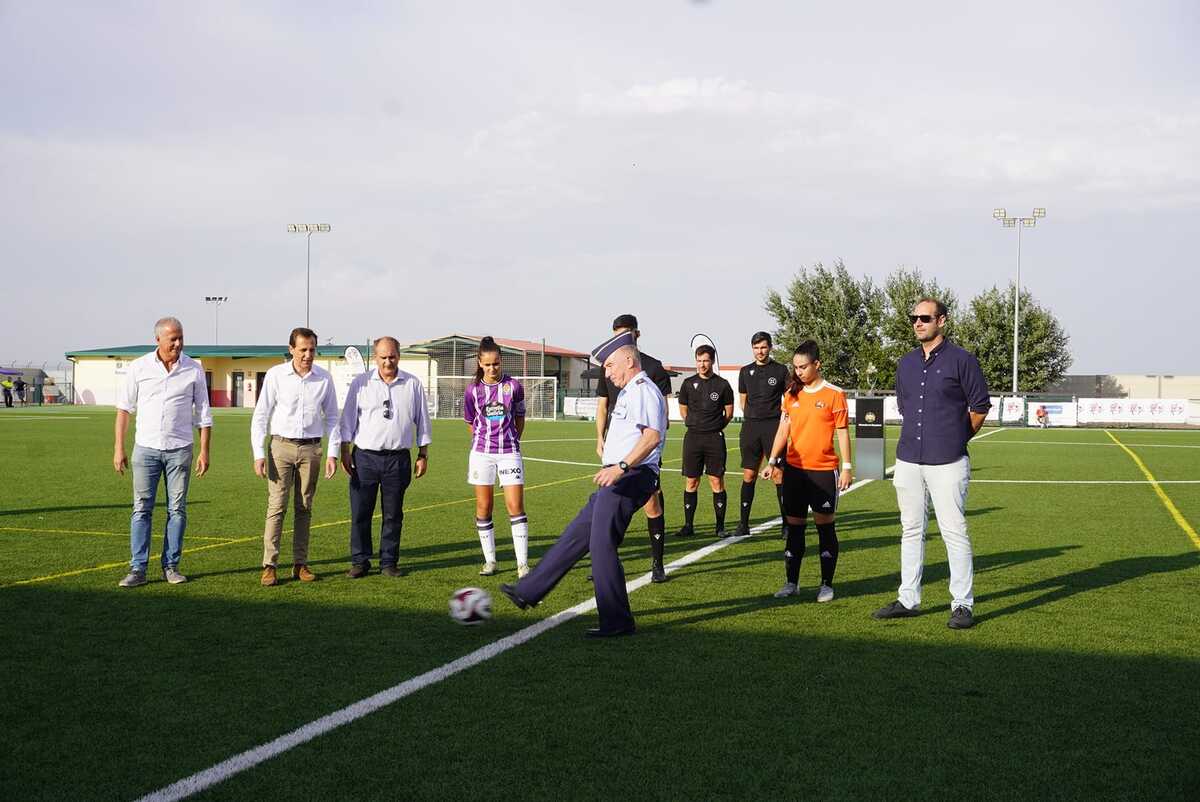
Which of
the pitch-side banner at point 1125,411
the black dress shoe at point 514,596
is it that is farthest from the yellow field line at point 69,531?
the pitch-side banner at point 1125,411

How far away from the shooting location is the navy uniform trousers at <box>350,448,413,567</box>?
28.8 feet

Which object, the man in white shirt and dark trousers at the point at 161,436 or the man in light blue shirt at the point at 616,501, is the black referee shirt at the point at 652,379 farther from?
the man in white shirt and dark trousers at the point at 161,436

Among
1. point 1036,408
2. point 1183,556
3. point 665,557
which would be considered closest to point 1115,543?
point 1183,556

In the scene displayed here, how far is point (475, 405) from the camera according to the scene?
8672 mm

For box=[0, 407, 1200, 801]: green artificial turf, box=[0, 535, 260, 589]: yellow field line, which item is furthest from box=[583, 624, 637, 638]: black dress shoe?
box=[0, 535, 260, 589]: yellow field line

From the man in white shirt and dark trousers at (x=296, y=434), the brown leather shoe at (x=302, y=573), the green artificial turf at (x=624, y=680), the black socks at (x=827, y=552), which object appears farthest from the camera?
the brown leather shoe at (x=302, y=573)

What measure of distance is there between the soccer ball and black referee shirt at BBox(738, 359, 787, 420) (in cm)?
516

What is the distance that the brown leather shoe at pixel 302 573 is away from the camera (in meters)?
8.59

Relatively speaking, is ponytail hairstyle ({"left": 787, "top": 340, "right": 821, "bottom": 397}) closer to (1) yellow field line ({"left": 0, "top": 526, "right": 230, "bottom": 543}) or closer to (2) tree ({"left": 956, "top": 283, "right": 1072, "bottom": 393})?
(1) yellow field line ({"left": 0, "top": 526, "right": 230, "bottom": 543})

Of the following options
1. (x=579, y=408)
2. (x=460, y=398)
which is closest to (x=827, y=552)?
(x=579, y=408)

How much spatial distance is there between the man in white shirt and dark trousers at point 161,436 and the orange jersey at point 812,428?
4.59m

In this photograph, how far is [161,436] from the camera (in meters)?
8.23

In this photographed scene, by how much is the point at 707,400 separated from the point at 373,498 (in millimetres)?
4070

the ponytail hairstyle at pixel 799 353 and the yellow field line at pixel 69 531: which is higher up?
the ponytail hairstyle at pixel 799 353
